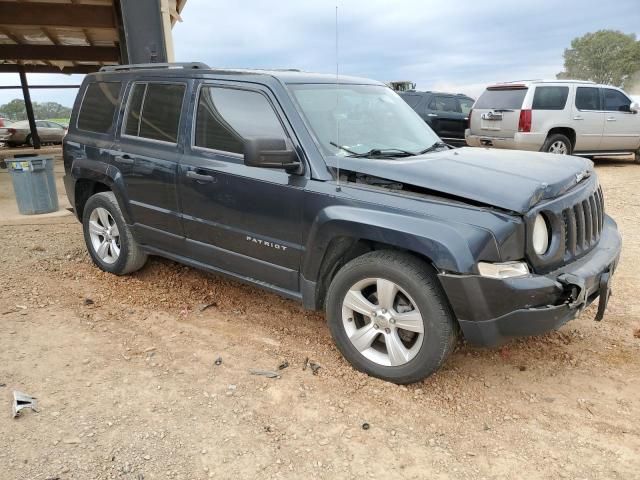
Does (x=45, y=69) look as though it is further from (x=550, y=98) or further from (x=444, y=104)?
(x=550, y=98)

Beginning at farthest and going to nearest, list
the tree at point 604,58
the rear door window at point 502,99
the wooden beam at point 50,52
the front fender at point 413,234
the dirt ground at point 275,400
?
the tree at point 604,58 < the wooden beam at point 50,52 < the rear door window at point 502,99 < the front fender at point 413,234 < the dirt ground at point 275,400

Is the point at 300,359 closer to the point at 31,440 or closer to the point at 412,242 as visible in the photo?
the point at 412,242

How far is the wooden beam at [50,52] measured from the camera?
49.8 ft

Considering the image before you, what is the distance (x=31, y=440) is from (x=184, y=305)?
181 centimetres

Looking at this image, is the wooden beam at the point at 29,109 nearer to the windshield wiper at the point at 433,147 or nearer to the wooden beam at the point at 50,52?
the wooden beam at the point at 50,52

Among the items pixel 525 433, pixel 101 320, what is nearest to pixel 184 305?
pixel 101 320

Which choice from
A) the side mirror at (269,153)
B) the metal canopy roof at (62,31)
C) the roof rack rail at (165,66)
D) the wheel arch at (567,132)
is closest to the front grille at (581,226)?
the side mirror at (269,153)

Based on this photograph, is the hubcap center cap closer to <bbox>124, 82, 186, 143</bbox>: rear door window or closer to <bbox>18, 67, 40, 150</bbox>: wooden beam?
<bbox>124, 82, 186, 143</bbox>: rear door window

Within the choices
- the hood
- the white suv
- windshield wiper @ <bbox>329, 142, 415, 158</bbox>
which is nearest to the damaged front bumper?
the hood

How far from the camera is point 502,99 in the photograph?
36.0 ft

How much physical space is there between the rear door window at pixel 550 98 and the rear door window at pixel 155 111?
877 cm

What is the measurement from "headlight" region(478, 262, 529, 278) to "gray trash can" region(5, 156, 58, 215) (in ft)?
22.1

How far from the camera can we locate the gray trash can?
282 inches

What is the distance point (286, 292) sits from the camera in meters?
3.51
